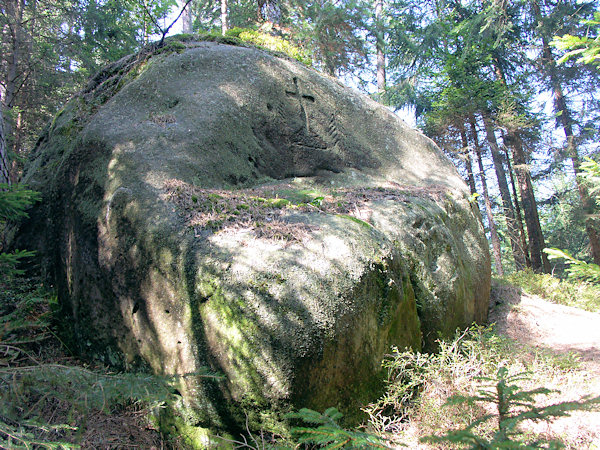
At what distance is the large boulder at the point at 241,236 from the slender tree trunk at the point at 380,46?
1322cm

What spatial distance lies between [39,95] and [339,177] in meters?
11.1

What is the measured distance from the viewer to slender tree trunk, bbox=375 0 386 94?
19.8 meters

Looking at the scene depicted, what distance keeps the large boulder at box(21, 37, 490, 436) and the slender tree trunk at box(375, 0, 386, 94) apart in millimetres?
13216

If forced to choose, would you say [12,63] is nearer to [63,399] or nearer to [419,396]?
[63,399]

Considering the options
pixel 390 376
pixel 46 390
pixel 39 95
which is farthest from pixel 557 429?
pixel 39 95

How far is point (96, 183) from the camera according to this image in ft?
17.4

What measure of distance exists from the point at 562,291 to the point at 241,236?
355 inches

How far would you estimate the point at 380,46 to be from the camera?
2012 centimetres

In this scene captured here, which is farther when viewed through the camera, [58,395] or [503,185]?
[503,185]

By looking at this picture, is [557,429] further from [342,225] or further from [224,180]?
[224,180]

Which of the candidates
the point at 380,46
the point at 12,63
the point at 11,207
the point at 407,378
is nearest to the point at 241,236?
the point at 407,378

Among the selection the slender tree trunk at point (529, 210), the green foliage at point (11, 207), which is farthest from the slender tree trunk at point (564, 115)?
the green foliage at point (11, 207)

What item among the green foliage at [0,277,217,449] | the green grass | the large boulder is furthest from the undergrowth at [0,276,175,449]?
the green grass

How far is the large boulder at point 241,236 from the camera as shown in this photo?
12.1 feet
